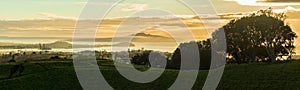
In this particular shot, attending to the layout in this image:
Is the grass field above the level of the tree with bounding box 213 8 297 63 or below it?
below

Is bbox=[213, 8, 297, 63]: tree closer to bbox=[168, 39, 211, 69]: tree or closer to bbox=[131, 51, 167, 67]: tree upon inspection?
bbox=[168, 39, 211, 69]: tree

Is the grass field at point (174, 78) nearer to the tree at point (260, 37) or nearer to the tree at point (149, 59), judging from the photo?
the tree at point (260, 37)

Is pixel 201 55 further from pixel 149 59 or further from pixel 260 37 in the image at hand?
pixel 149 59

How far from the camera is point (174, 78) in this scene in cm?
6469

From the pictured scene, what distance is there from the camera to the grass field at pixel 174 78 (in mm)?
57188

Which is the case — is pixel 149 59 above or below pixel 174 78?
above

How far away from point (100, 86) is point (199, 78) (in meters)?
12.1

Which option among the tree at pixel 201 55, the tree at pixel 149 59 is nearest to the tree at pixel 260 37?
the tree at pixel 201 55

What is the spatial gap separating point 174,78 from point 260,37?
3324cm

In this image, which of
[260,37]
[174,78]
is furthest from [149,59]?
[174,78]

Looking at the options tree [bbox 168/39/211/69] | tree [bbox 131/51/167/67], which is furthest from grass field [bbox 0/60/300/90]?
tree [bbox 131/51/167/67]

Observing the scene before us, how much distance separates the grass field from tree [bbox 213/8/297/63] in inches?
903

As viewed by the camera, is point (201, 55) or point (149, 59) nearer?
point (201, 55)

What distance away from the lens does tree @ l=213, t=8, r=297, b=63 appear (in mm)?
91562
